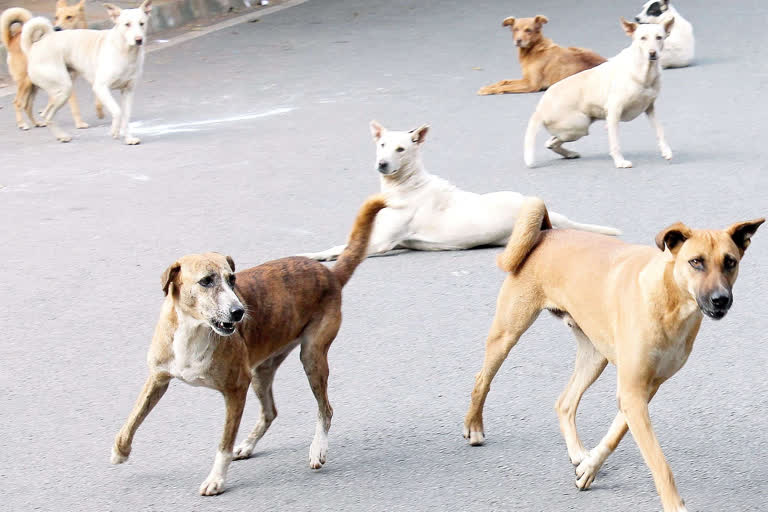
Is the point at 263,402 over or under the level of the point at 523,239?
under

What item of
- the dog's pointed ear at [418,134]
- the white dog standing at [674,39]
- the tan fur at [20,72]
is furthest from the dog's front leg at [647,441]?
the white dog standing at [674,39]

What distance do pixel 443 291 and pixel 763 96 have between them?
6.35 metres

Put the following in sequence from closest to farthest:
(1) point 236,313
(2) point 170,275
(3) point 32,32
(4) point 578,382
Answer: (1) point 236,313
(2) point 170,275
(4) point 578,382
(3) point 32,32

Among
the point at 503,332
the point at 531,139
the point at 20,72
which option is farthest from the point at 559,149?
the point at 503,332

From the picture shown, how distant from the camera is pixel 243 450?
4.98 metres

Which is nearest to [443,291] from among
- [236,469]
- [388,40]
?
[236,469]

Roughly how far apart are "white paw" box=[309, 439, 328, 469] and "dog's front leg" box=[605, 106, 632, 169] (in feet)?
18.1

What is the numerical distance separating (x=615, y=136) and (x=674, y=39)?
4261 millimetres

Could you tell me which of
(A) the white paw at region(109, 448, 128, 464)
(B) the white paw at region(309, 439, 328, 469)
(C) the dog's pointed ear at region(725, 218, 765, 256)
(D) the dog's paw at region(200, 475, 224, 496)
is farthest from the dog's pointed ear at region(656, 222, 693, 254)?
(A) the white paw at region(109, 448, 128, 464)

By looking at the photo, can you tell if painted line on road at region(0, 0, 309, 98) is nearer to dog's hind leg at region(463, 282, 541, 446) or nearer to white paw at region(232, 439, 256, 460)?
white paw at region(232, 439, 256, 460)

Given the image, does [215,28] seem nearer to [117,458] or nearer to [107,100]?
[107,100]

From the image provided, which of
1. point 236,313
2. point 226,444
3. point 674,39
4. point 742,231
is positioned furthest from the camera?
point 674,39

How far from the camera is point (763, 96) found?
1196cm

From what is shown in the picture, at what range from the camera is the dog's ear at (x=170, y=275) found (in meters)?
4.43
